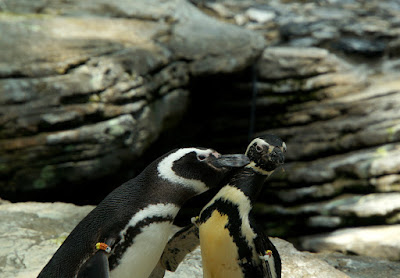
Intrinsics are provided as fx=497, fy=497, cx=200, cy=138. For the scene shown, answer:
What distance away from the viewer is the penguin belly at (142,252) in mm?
1401

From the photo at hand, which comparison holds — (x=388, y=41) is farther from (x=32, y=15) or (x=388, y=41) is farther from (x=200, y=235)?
(x=200, y=235)

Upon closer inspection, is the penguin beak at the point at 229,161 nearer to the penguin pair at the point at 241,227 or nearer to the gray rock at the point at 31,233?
the penguin pair at the point at 241,227

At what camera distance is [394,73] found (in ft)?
14.8

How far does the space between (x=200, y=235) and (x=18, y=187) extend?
201cm

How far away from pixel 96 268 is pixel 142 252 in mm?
Answer: 169

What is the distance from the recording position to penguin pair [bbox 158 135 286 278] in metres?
1.53

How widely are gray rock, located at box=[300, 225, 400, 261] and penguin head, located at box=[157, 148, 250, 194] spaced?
221cm

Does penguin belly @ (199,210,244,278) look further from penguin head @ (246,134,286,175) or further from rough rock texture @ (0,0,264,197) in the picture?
rough rock texture @ (0,0,264,197)

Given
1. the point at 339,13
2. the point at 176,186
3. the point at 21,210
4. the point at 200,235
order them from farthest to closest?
the point at 339,13 → the point at 21,210 → the point at 200,235 → the point at 176,186

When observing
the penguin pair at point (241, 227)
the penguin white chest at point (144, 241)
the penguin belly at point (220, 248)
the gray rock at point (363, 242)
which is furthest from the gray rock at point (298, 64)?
the penguin white chest at point (144, 241)

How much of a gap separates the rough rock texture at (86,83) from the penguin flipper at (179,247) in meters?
1.71

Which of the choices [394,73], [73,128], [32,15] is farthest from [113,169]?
[394,73]

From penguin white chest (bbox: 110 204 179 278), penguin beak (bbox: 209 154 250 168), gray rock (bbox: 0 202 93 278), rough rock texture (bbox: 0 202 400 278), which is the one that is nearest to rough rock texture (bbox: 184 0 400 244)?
rough rock texture (bbox: 0 202 400 278)

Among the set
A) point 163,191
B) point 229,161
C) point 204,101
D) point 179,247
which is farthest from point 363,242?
point 163,191
